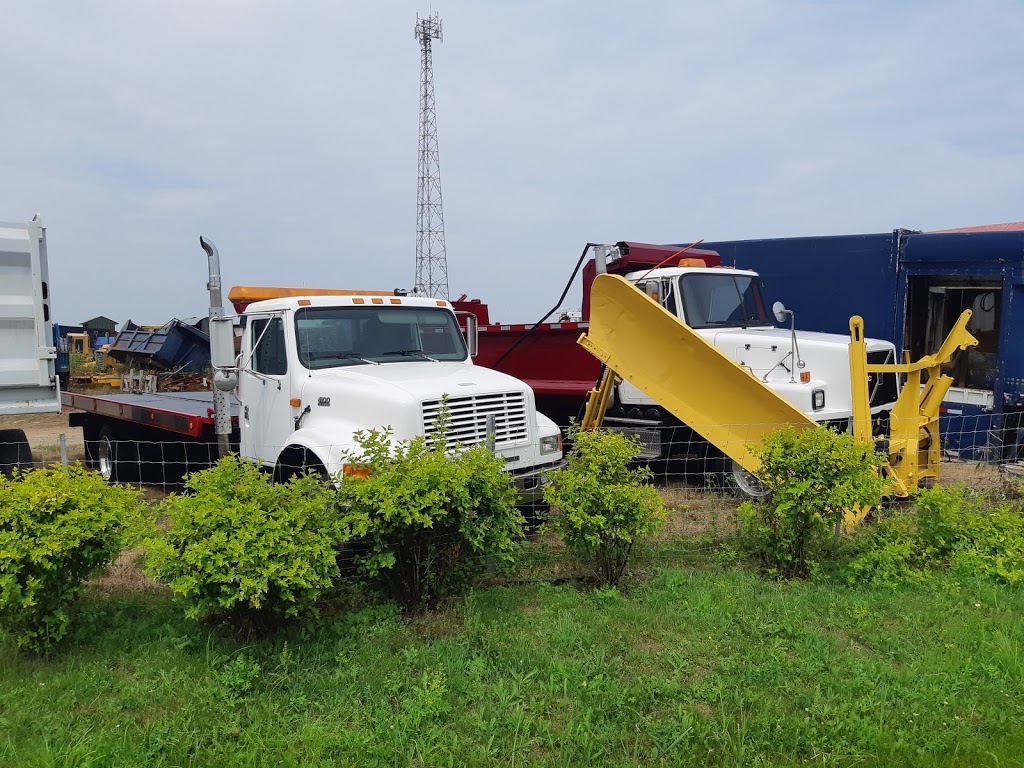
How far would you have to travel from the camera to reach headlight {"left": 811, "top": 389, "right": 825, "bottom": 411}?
24.4 ft

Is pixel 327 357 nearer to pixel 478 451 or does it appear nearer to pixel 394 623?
pixel 478 451

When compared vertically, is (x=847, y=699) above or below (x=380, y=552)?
below

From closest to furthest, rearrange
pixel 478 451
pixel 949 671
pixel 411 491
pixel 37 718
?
pixel 37 718 < pixel 949 671 < pixel 411 491 < pixel 478 451

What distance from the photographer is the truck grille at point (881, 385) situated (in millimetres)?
7902

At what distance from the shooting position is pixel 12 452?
7.55 meters

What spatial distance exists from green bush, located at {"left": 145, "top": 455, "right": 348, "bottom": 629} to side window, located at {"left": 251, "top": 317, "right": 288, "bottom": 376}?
2.21 m

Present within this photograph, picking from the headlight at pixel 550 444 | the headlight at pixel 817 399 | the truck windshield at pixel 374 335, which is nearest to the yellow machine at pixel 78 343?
the truck windshield at pixel 374 335

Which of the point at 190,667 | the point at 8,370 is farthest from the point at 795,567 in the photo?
the point at 8,370

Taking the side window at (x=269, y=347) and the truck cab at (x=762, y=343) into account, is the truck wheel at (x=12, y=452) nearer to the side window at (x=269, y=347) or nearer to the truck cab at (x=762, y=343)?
the side window at (x=269, y=347)

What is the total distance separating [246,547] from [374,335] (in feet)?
9.85

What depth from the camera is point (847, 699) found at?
357cm

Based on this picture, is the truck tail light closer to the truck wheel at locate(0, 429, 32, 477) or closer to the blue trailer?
the truck wheel at locate(0, 429, 32, 477)

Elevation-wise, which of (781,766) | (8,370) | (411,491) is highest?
(8,370)

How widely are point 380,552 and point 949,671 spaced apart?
9.83 feet
